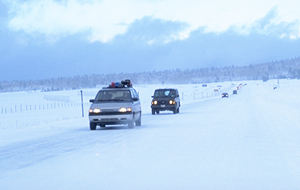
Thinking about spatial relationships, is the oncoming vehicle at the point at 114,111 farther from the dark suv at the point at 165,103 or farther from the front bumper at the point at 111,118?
the dark suv at the point at 165,103

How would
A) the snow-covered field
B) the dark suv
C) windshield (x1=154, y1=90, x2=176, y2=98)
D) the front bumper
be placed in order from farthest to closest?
1. windshield (x1=154, y1=90, x2=176, y2=98)
2. the dark suv
3. the front bumper
4. the snow-covered field

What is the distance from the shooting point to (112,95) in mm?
23547

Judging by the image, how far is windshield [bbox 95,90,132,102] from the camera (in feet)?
76.3

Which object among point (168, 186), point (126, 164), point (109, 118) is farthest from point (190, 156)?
point (109, 118)

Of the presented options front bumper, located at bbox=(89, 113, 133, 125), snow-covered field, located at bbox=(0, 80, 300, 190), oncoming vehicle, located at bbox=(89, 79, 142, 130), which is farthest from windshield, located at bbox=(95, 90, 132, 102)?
snow-covered field, located at bbox=(0, 80, 300, 190)

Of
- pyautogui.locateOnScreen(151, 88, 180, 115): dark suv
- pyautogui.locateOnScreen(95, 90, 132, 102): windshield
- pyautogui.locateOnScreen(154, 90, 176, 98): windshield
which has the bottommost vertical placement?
pyautogui.locateOnScreen(151, 88, 180, 115): dark suv

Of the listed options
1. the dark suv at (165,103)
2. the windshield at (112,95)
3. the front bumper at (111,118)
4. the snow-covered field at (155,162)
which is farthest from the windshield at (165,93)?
the snow-covered field at (155,162)

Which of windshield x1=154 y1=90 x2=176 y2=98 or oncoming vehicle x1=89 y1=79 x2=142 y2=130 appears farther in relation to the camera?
windshield x1=154 y1=90 x2=176 y2=98

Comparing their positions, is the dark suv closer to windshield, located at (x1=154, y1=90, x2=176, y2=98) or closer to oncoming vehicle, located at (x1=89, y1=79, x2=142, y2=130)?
windshield, located at (x1=154, y1=90, x2=176, y2=98)

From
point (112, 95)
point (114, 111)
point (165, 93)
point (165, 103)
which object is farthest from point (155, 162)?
point (165, 93)

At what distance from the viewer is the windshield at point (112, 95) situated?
2325 cm

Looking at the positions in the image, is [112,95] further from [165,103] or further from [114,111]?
[165,103]

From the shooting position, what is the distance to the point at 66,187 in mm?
8539

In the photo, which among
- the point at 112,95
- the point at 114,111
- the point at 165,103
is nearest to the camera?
the point at 114,111
